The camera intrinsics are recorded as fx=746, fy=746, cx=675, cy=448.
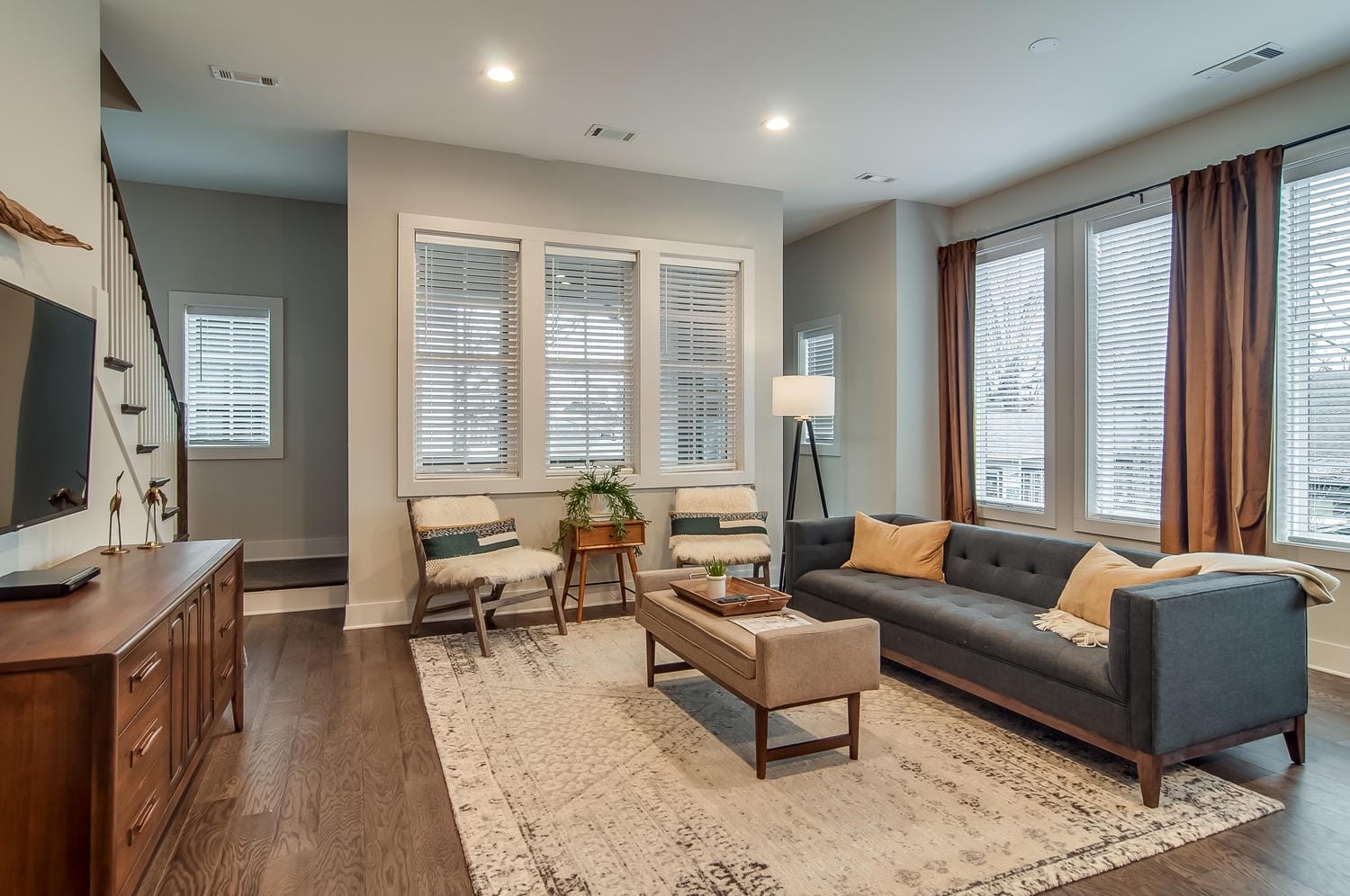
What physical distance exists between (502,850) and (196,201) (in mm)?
5829

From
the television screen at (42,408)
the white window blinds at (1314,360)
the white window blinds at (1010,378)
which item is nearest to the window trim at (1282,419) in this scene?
the white window blinds at (1314,360)

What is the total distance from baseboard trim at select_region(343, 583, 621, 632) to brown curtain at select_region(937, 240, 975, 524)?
124 inches

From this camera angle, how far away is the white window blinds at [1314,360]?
3736 mm

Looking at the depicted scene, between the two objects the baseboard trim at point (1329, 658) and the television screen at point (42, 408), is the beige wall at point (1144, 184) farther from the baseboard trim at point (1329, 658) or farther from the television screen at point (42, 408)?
the television screen at point (42, 408)

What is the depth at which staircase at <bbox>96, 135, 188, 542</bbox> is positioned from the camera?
3.27m

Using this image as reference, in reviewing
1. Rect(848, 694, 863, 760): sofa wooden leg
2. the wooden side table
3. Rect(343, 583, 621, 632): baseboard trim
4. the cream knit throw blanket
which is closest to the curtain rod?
the cream knit throw blanket

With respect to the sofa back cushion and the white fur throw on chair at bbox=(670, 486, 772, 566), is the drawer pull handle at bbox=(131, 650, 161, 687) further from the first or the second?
the sofa back cushion

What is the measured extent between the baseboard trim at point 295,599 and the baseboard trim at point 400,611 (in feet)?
1.58

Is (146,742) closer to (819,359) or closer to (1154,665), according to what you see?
(1154,665)

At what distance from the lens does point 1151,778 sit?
93.7 inches

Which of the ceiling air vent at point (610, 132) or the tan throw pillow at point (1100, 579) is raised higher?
the ceiling air vent at point (610, 132)

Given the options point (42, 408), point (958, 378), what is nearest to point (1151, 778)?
point (42, 408)

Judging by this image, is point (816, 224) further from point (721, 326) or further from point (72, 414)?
point (72, 414)

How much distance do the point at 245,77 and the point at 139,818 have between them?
12.0ft
